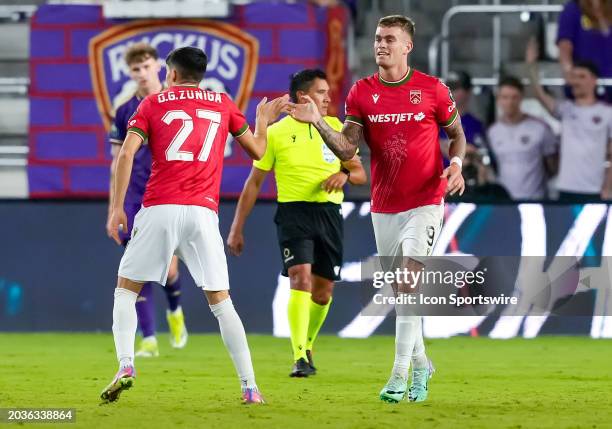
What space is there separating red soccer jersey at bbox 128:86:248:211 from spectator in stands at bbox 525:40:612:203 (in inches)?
244

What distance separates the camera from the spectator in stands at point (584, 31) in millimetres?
14328

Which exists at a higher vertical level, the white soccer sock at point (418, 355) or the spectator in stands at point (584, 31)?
the spectator in stands at point (584, 31)

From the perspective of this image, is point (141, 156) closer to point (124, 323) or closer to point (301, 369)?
point (301, 369)

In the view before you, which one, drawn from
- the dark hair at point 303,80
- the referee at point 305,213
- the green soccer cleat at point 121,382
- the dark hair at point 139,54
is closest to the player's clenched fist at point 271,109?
the green soccer cleat at point 121,382

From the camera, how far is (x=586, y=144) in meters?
13.8

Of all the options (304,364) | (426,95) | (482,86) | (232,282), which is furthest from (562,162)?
(426,95)

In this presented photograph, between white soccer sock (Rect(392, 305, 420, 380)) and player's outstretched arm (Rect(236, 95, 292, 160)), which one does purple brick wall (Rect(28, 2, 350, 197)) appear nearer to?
player's outstretched arm (Rect(236, 95, 292, 160))

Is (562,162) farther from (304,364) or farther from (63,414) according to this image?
(63,414)

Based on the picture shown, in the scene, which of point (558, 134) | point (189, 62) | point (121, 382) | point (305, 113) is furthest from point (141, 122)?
point (558, 134)

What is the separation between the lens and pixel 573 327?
44.5 ft

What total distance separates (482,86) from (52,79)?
A: 435 centimetres

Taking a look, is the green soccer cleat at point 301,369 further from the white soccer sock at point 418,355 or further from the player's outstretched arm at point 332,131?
the player's outstretched arm at point 332,131

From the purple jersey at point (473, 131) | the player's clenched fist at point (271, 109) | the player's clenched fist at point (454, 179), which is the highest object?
the player's clenched fist at point (271, 109)

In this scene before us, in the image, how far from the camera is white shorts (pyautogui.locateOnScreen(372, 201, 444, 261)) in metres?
8.48
